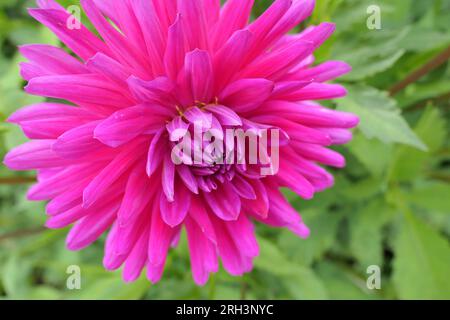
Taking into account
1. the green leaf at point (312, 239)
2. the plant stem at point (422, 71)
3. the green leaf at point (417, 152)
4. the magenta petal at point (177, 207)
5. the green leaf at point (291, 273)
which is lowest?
the green leaf at point (291, 273)

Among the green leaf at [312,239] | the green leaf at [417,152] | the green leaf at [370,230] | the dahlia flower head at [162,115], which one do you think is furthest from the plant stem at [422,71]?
the dahlia flower head at [162,115]

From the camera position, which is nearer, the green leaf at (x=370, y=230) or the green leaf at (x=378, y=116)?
the green leaf at (x=378, y=116)

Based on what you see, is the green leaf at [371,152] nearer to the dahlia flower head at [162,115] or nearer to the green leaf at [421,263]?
the green leaf at [421,263]

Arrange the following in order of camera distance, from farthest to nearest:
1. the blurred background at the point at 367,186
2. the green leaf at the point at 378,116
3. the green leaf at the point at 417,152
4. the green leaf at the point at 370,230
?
the green leaf at the point at 370,230, the green leaf at the point at 417,152, the blurred background at the point at 367,186, the green leaf at the point at 378,116

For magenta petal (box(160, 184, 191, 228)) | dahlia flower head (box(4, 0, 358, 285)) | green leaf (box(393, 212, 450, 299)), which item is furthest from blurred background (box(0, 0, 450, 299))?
magenta petal (box(160, 184, 191, 228))

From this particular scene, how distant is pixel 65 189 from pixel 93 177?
0.07m

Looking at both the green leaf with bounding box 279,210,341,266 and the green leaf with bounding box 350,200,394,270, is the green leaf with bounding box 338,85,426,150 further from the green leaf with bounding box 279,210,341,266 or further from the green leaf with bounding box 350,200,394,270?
the green leaf with bounding box 279,210,341,266

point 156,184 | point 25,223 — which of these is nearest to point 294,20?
point 156,184

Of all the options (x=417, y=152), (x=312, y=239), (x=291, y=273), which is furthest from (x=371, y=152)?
(x=291, y=273)

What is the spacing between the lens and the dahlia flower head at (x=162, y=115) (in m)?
0.94

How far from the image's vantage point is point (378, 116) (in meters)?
1.41

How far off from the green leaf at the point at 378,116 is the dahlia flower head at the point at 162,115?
0.29 m

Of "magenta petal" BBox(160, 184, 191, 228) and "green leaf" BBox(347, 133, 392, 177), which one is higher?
"green leaf" BBox(347, 133, 392, 177)

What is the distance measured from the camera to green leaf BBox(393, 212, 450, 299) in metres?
1.70
